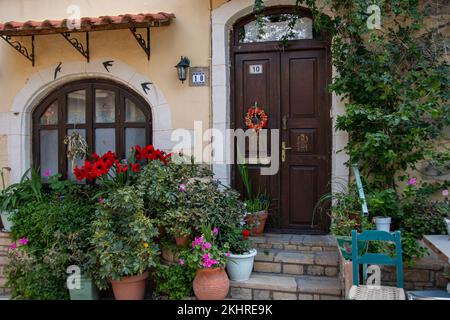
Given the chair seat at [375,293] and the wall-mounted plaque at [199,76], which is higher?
the wall-mounted plaque at [199,76]

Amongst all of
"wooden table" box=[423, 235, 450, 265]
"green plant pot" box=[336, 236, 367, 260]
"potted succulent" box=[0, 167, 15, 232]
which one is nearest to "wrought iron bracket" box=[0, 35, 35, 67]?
"potted succulent" box=[0, 167, 15, 232]

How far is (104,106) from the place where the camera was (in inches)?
209

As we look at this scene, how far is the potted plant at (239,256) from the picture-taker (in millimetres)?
3869

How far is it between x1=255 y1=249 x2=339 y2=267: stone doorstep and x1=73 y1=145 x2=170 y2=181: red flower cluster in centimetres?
149

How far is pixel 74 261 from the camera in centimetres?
402

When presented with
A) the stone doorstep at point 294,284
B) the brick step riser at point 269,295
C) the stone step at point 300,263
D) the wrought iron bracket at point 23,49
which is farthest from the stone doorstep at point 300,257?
the wrought iron bracket at point 23,49

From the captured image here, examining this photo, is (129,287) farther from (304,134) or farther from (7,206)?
(304,134)

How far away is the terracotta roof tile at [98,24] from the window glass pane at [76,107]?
903 millimetres

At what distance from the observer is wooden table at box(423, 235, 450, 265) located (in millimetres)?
2881

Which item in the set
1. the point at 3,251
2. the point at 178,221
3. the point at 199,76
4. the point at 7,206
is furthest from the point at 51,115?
the point at 178,221

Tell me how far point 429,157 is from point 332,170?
0.98m

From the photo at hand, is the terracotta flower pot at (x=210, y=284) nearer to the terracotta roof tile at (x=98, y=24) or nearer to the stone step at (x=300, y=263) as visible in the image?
the stone step at (x=300, y=263)

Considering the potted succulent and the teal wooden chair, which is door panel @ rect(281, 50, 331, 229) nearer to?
the teal wooden chair
